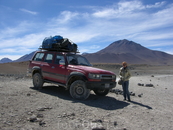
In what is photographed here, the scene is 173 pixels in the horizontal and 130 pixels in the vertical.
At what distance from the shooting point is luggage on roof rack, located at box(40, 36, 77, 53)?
820cm

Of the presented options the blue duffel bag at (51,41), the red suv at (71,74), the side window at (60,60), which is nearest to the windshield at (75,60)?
the red suv at (71,74)

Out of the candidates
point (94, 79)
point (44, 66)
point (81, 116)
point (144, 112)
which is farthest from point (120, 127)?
point (44, 66)

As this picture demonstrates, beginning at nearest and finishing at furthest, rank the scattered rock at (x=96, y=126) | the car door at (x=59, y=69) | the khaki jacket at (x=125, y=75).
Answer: the scattered rock at (x=96, y=126)
the khaki jacket at (x=125, y=75)
the car door at (x=59, y=69)

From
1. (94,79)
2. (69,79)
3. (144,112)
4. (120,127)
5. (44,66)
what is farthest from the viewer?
(44,66)

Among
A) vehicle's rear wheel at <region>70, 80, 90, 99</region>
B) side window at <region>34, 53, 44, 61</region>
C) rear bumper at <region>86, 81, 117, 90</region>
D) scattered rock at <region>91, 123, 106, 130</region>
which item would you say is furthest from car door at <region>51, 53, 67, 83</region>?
scattered rock at <region>91, 123, 106, 130</region>

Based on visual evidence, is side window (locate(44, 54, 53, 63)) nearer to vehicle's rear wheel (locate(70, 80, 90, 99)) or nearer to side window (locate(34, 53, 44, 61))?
side window (locate(34, 53, 44, 61))

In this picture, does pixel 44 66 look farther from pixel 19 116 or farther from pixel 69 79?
pixel 19 116

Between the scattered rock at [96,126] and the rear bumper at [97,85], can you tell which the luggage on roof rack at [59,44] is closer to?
the rear bumper at [97,85]

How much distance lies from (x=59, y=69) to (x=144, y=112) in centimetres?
387

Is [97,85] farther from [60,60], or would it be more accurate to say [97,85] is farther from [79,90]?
[60,60]

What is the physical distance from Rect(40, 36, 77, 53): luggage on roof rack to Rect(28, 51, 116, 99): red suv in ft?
0.97

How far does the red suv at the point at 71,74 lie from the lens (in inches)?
256

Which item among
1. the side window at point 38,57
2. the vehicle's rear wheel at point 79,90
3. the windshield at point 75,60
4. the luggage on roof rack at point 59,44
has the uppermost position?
the luggage on roof rack at point 59,44

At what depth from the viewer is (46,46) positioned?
862 cm
